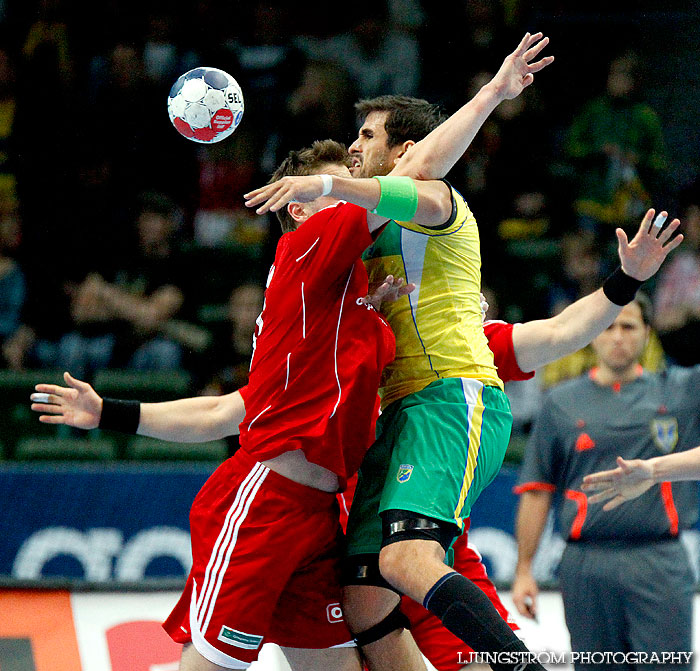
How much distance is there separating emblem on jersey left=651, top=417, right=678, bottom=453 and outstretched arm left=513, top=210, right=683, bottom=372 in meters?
0.96

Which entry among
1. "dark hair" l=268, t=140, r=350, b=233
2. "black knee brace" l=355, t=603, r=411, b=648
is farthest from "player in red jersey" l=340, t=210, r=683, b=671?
"dark hair" l=268, t=140, r=350, b=233

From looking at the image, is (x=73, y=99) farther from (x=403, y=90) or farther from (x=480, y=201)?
(x=480, y=201)

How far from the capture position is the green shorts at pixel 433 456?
316 cm

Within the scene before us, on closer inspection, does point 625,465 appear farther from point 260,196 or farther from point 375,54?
point 375,54

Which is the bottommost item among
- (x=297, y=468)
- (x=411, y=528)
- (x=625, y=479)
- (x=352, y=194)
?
(x=625, y=479)

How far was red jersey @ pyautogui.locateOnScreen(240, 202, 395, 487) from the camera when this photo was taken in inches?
129

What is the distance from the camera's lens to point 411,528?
310 centimetres

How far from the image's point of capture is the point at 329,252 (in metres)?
3.28

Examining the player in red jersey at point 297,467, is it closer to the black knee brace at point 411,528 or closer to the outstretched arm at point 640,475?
the black knee brace at point 411,528

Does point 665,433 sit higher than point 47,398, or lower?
lower

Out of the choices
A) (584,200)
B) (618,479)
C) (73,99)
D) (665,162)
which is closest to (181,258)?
(73,99)

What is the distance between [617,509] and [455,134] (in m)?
2.05

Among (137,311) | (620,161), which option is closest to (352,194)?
(137,311)

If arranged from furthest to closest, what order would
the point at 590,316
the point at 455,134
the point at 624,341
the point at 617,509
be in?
1. the point at 624,341
2. the point at 617,509
3. the point at 590,316
4. the point at 455,134
